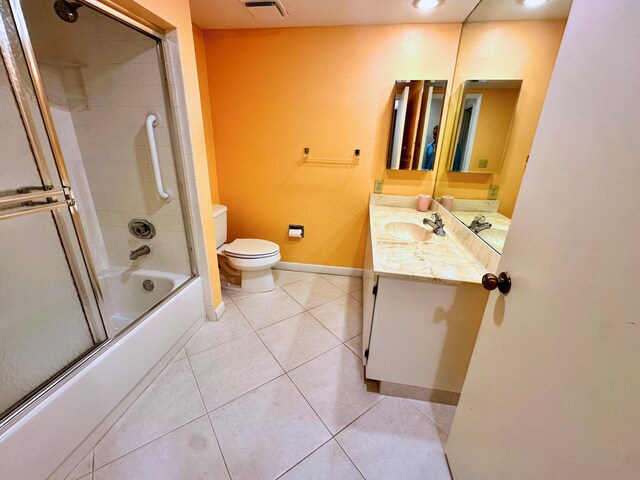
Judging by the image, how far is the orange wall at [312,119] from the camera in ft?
6.34

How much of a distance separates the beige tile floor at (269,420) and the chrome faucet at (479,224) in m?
0.97

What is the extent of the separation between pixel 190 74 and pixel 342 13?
113 cm

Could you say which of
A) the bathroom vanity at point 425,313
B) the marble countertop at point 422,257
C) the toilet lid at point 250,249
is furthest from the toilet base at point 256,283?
the bathroom vanity at point 425,313

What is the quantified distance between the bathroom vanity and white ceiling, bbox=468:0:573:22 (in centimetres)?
94

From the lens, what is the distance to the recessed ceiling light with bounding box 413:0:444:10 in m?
1.55

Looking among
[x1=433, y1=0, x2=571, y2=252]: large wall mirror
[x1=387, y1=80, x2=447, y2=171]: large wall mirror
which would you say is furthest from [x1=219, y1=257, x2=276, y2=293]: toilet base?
[x1=433, y1=0, x2=571, y2=252]: large wall mirror

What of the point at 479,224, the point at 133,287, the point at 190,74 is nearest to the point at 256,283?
the point at 133,287

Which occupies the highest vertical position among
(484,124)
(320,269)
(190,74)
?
(190,74)

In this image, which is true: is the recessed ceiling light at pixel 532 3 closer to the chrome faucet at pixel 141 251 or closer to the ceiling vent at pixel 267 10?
the ceiling vent at pixel 267 10

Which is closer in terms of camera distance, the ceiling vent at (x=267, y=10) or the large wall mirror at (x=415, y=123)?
the ceiling vent at (x=267, y=10)

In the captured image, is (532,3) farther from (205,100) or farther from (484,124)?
(205,100)

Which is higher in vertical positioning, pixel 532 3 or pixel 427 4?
pixel 427 4

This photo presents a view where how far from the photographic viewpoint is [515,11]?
124 centimetres

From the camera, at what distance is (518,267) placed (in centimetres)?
70
